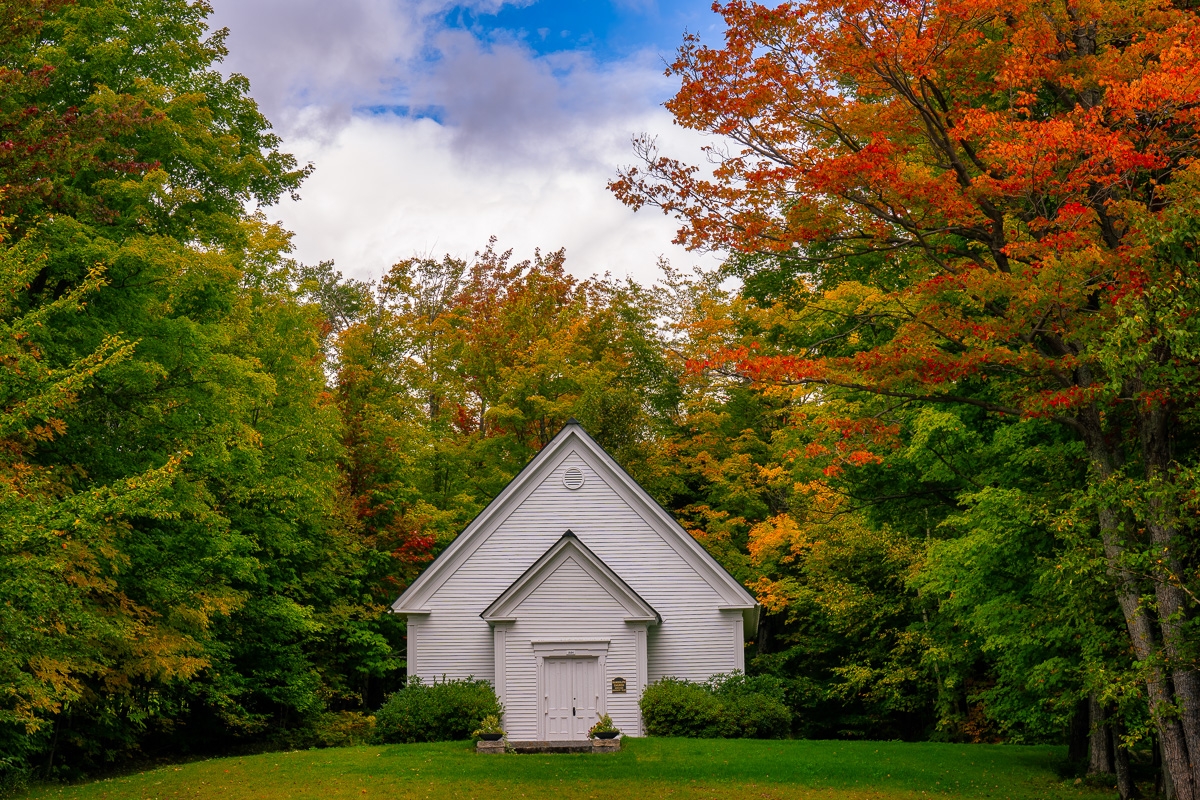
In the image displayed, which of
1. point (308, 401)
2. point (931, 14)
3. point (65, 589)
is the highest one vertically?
point (931, 14)

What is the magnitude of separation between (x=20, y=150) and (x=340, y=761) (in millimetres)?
12247

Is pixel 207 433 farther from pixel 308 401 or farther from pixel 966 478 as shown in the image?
pixel 966 478

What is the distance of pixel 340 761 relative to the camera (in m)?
17.8

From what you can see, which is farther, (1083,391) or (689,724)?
(689,724)

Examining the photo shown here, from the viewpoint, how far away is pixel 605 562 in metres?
24.6

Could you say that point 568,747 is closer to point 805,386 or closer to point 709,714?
point 709,714

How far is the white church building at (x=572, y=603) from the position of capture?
22.7m

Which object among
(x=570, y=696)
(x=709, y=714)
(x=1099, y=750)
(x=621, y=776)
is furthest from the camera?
(x=570, y=696)

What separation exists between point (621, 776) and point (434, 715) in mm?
6925

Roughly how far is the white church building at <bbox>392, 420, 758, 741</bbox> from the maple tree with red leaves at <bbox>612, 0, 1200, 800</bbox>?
1165cm

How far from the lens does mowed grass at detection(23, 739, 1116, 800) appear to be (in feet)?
47.9

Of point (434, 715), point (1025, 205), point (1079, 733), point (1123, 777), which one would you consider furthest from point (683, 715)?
point (1025, 205)

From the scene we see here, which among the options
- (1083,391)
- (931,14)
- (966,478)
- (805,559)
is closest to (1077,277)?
(1083,391)

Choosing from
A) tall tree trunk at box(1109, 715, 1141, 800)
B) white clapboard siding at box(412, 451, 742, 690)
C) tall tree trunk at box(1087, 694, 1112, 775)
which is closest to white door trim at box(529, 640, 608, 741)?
white clapboard siding at box(412, 451, 742, 690)
